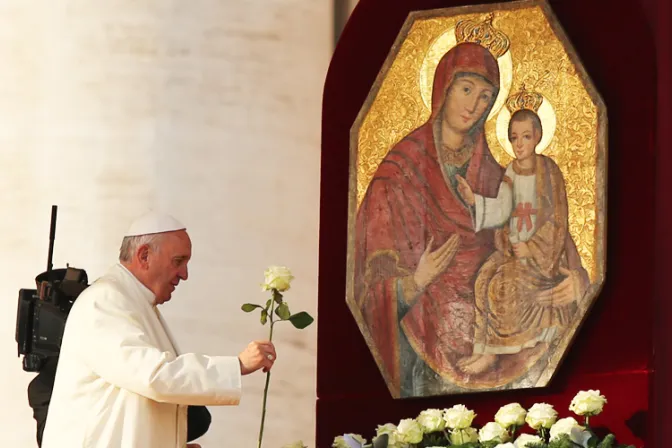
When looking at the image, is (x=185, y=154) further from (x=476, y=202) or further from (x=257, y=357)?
(x=257, y=357)

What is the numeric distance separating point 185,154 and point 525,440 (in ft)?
10.2

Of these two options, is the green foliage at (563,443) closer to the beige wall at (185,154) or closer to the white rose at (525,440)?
the white rose at (525,440)

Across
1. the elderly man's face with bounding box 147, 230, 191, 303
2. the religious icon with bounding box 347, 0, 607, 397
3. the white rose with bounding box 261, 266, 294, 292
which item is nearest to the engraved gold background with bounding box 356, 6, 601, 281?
the religious icon with bounding box 347, 0, 607, 397

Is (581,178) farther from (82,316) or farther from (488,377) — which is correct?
(82,316)

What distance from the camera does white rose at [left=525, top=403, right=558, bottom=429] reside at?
596 cm

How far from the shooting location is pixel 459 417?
6.14m

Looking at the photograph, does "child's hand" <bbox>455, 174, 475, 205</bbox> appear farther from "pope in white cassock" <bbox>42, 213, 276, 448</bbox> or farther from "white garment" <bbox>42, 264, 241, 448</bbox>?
"white garment" <bbox>42, 264, 241, 448</bbox>

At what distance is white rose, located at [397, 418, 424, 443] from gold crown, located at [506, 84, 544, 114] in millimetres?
1446

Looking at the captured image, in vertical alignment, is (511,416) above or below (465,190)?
below

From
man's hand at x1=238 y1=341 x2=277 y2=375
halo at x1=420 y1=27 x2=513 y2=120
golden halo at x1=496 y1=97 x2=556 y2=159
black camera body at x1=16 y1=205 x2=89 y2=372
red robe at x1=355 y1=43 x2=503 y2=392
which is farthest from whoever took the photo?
black camera body at x1=16 y1=205 x2=89 y2=372

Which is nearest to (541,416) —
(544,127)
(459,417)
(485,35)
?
(459,417)

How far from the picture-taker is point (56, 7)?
8477 mm

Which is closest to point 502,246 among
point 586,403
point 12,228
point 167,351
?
point 586,403

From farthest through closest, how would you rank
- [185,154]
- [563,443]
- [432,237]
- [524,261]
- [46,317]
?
[185,154] → [46,317] → [432,237] → [524,261] → [563,443]
